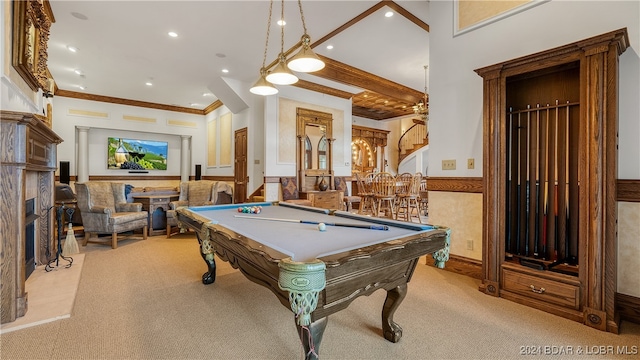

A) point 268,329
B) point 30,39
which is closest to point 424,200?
point 268,329

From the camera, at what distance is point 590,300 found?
195 cm

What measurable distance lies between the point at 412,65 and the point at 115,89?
700 cm

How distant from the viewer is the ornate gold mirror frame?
2.55 metres

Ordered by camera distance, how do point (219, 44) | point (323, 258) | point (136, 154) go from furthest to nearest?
point (136, 154)
point (219, 44)
point (323, 258)

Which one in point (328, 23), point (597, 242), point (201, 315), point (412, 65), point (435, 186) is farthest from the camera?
point (412, 65)

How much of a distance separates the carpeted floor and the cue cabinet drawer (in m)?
0.12

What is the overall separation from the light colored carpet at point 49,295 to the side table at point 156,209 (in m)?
1.63

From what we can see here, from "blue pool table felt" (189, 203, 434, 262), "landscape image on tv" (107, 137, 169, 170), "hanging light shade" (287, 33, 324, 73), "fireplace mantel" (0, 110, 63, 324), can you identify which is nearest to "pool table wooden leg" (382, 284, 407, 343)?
"blue pool table felt" (189, 203, 434, 262)

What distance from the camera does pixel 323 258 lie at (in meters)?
1.17

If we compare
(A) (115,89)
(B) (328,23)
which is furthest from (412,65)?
(A) (115,89)

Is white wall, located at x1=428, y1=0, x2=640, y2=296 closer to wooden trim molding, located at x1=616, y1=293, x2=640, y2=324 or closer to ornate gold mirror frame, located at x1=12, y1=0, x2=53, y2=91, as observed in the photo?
wooden trim molding, located at x1=616, y1=293, x2=640, y2=324

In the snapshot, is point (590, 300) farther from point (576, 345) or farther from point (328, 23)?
point (328, 23)

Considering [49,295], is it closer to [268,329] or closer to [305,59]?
[268,329]

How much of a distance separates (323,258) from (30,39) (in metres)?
3.78
